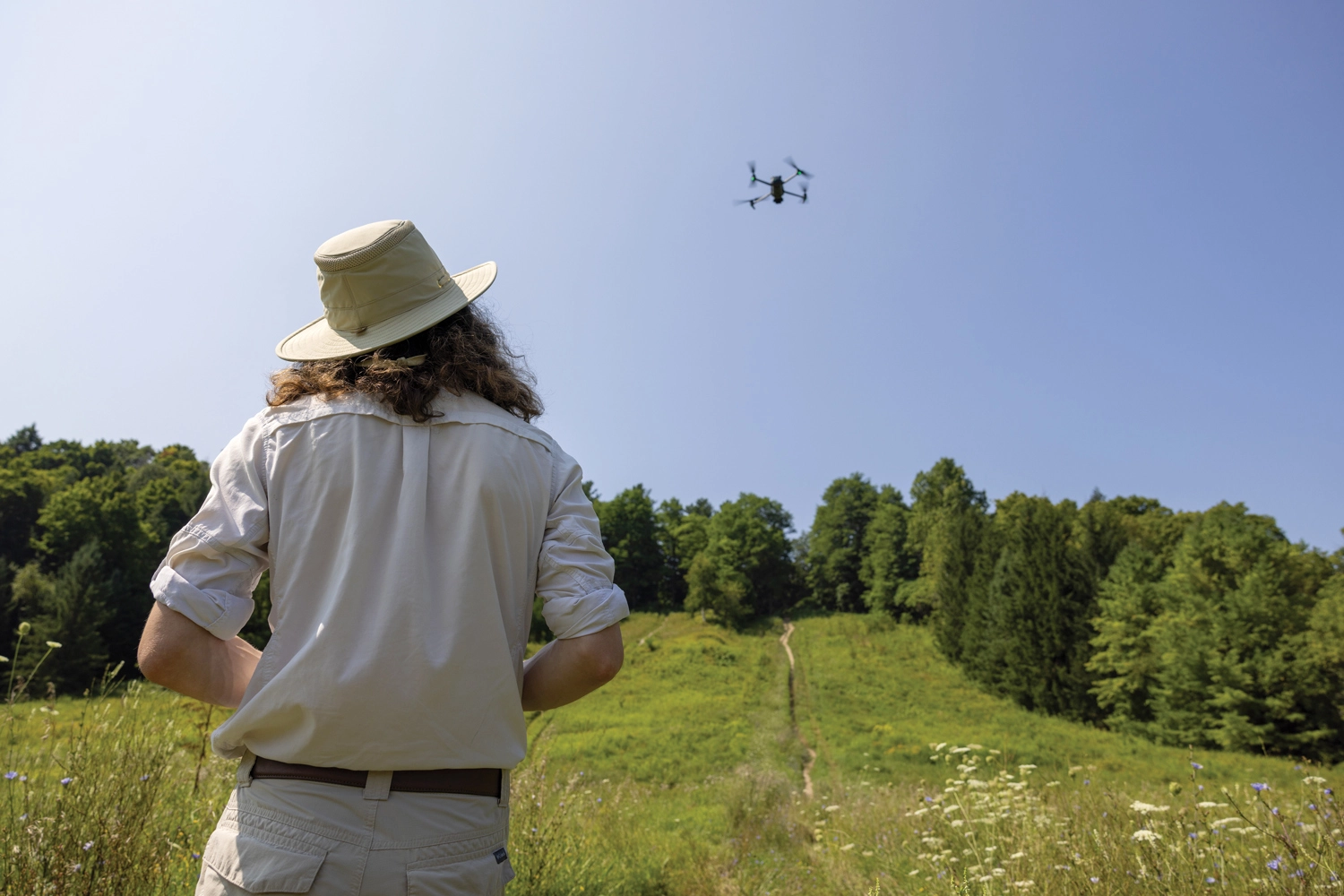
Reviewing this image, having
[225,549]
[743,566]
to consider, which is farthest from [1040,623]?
[225,549]

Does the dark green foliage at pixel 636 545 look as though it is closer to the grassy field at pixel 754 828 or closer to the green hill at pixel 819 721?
the green hill at pixel 819 721

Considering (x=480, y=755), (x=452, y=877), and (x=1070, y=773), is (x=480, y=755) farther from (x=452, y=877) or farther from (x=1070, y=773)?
(x=1070, y=773)

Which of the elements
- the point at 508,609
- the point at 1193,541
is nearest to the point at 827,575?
the point at 1193,541

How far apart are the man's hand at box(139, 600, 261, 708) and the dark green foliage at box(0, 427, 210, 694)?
23625mm

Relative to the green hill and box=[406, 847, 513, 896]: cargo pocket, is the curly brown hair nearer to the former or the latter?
box=[406, 847, 513, 896]: cargo pocket

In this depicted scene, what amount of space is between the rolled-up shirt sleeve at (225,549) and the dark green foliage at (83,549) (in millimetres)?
23679

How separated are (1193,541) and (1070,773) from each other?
26.7 meters

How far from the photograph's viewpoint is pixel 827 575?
207 ft

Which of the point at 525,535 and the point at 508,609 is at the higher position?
the point at 525,535

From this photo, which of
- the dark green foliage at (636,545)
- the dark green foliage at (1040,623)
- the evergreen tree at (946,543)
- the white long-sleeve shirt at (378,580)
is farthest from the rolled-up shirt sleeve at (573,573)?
the dark green foliage at (636,545)

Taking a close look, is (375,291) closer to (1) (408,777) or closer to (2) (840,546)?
(1) (408,777)

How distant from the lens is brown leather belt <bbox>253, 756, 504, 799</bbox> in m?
1.17

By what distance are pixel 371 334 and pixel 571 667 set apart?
822 mm

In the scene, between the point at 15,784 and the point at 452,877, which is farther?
the point at 15,784
